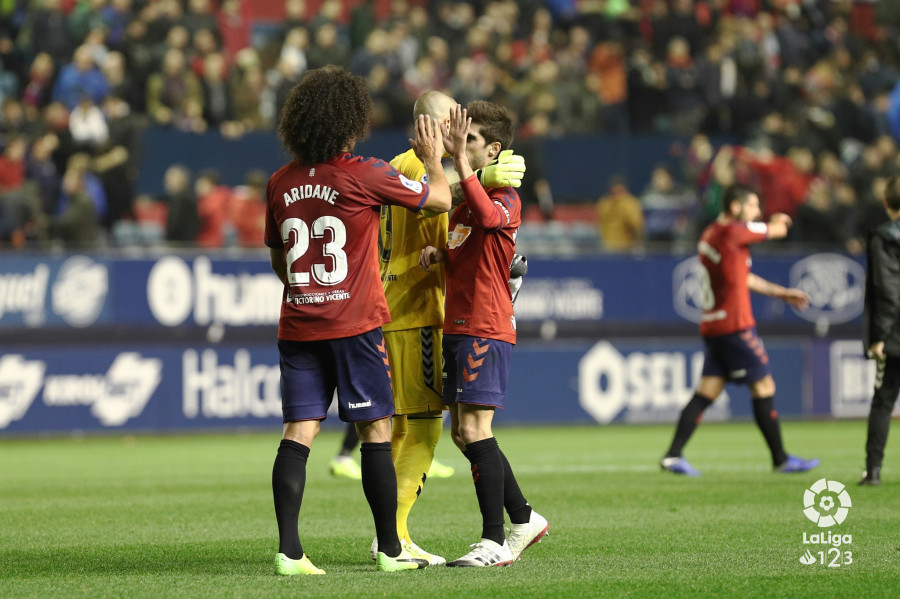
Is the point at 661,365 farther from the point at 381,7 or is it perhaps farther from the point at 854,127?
the point at 381,7

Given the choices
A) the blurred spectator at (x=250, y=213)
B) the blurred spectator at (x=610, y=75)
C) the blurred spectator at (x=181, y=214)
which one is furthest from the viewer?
the blurred spectator at (x=610, y=75)

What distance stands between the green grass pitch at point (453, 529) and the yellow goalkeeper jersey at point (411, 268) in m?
1.28

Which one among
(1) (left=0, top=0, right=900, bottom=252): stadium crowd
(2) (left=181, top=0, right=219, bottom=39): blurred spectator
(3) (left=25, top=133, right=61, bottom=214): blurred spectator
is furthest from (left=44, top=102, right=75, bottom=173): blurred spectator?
(2) (left=181, top=0, right=219, bottom=39): blurred spectator

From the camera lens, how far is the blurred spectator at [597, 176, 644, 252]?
19.4 meters

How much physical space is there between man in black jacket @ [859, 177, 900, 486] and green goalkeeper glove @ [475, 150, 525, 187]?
4531 mm

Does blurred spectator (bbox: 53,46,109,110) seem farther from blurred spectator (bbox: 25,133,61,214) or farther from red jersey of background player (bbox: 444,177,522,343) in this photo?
red jersey of background player (bbox: 444,177,522,343)

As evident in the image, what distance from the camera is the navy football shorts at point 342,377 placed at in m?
6.17

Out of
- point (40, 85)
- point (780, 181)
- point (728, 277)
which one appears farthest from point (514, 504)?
point (40, 85)

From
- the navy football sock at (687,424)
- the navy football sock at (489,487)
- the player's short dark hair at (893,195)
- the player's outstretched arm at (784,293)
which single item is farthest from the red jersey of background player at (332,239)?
the navy football sock at (687,424)

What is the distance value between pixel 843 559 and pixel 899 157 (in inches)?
606

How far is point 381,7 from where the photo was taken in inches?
983

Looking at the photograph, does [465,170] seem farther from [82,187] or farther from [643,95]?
[643,95]

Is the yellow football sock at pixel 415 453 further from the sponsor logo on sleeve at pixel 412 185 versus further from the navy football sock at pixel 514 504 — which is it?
the sponsor logo on sleeve at pixel 412 185

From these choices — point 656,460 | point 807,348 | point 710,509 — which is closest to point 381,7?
point 807,348
